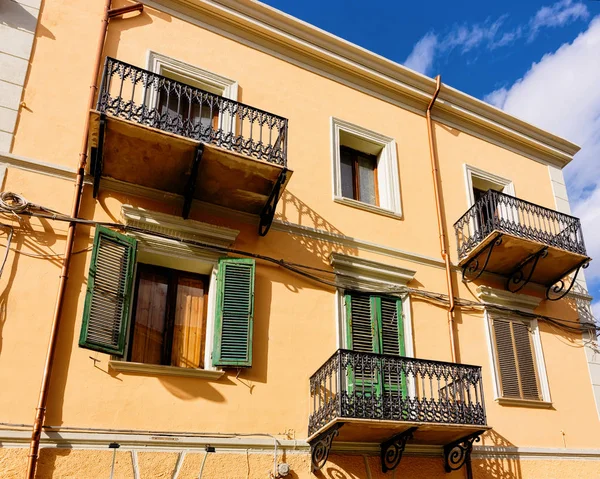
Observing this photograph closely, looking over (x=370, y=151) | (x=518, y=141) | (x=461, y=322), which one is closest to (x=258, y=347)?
(x=461, y=322)

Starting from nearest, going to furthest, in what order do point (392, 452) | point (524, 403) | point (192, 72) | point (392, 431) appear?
point (392, 431)
point (392, 452)
point (192, 72)
point (524, 403)

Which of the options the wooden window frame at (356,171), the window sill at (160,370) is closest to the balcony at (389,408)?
the window sill at (160,370)

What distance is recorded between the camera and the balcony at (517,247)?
10859 millimetres

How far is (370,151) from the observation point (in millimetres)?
11938

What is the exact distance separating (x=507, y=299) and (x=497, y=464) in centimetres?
306

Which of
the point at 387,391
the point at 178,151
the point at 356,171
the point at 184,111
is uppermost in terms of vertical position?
the point at 184,111

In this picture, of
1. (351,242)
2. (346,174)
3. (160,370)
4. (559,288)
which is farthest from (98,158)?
(559,288)

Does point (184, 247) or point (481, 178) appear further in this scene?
point (481, 178)

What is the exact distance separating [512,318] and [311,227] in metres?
4.32

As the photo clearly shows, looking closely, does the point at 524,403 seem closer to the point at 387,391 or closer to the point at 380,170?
the point at 387,391

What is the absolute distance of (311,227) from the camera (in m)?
10.1

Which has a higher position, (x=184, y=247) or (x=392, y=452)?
(x=184, y=247)

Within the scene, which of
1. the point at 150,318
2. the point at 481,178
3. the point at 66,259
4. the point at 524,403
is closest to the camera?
the point at 66,259

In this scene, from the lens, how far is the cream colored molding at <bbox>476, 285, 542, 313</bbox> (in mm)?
11258
